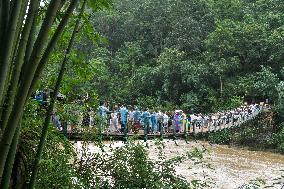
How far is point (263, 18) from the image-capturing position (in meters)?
22.7

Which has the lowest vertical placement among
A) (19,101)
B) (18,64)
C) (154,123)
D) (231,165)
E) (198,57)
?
(231,165)

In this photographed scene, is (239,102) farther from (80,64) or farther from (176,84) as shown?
(80,64)

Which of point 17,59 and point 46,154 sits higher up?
point 17,59

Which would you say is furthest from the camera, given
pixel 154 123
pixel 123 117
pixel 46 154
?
pixel 154 123

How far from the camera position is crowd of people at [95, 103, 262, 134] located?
10328 millimetres

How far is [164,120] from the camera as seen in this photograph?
12.9 meters

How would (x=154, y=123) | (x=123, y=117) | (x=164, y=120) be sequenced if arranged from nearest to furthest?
1. (x=123, y=117)
2. (x=154, y=123)
3. (x=164, y=120)

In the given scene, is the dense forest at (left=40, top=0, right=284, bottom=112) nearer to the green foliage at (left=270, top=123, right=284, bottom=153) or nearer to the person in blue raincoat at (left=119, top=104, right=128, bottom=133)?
the green foliage at (left=270, top=123, right=284, bottom=153)

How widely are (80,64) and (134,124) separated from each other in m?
8.63

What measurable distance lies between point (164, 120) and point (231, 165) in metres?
2.41

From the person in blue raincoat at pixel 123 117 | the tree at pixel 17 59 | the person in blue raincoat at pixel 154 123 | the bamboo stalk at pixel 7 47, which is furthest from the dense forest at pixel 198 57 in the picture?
the bamboo stalk at pixel 7 47

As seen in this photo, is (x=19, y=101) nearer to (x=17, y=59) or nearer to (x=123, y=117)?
(x=17, y=59)

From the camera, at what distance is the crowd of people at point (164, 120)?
33.9 feet

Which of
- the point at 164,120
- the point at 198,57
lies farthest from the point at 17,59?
the point at 198,57
